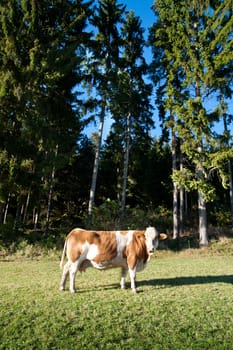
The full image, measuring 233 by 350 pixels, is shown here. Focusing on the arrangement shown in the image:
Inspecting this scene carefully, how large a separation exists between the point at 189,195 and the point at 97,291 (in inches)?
899

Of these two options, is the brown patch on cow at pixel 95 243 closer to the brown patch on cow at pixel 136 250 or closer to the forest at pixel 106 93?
the brown patch on cow at pixel 136 250

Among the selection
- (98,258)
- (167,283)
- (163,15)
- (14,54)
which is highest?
(163,15)

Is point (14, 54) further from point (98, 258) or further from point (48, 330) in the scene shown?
point (48, 330)

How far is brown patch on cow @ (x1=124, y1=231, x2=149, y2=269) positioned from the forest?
780 cm

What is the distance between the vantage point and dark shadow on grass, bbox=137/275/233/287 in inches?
237

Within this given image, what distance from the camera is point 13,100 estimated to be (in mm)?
12578

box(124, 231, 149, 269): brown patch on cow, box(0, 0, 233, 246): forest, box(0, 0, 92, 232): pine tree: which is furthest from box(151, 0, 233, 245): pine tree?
box(124, 231, 149, 269): brown patch on cow

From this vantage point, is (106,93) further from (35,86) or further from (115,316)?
(115,316)

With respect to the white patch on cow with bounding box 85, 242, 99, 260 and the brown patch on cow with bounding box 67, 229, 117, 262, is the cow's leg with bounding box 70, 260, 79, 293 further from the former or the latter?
the white patch on cow with bounding box 85, 242, 99, 260

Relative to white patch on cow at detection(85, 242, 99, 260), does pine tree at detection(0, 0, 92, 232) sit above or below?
above

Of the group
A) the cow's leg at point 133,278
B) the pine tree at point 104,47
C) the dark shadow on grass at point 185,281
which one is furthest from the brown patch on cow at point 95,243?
the pine tree at point 104,47

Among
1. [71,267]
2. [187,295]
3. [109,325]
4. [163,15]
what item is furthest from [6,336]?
[163,15]

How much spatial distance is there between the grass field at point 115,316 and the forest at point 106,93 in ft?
26.0

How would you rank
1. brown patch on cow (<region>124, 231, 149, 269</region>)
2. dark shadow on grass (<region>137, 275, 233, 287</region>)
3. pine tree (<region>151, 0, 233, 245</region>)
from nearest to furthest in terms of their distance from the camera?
brown patch on cow (<region>124, 231, 149, 269</region>), dark shadow on grass (<region>137, 275, 233, 287</region>), pine tree (<region>151, 0, 233, 245</region>)
